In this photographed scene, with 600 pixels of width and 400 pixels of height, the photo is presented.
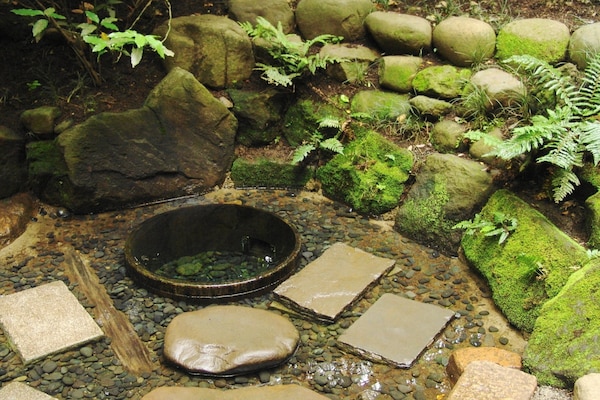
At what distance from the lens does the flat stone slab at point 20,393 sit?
139 inches

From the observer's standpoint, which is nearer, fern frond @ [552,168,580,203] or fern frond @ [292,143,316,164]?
fern frond @ [552,168,580,203]

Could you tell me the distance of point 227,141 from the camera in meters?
6.16

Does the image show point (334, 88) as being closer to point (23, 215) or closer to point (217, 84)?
point (217, 84)

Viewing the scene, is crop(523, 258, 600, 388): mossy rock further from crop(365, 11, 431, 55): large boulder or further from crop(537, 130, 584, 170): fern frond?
crop(365, 11, 431, 55): large boulder

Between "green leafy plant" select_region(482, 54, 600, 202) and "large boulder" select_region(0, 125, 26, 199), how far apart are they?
4185 millimetres

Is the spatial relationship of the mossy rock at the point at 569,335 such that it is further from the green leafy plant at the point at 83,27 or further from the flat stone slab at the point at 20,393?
the green leafy plant at the point at 83,27

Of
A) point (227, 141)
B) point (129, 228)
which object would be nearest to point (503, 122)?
point (227, 141)

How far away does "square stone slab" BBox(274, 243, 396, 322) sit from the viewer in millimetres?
4383

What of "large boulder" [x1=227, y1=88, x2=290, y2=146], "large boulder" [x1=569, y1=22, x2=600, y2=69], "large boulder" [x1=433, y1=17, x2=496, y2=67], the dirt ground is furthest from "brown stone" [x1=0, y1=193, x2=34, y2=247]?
"large boulder" [x1=569, y1=22, x2=600, y2=69]

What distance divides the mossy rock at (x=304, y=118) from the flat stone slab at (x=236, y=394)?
10.5ft

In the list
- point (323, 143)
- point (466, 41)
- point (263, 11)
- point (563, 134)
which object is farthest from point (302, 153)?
point (563, 134)

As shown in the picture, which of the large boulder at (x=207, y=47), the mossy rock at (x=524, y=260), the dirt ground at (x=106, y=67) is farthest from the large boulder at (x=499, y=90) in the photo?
the large boulder at (x=207, y=47)

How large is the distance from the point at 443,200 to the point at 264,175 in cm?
191

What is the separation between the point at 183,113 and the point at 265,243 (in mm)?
1595
